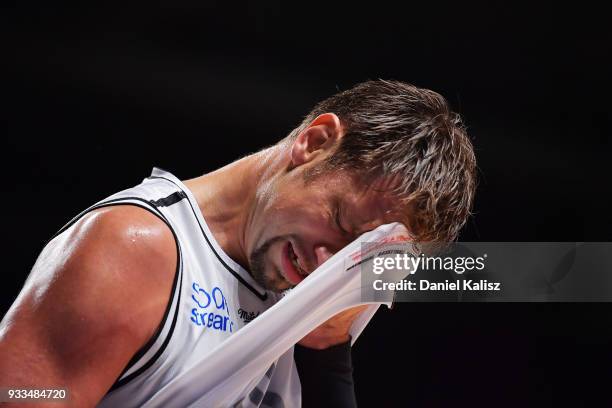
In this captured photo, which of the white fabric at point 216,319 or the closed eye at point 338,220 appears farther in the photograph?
the closed eye at point 338,220

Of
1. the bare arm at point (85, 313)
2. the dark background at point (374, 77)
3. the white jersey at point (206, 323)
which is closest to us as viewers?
the bare arm at point (85, 313)

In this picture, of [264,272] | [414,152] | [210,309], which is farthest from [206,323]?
[414,152]

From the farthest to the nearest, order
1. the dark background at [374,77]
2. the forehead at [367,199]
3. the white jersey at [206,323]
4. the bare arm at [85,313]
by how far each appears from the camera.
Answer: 1. the dark background at [374,77]
2. the forehead at [367,199]
3. the white jersey at [206,323]
4. the bare arm at [85,313]

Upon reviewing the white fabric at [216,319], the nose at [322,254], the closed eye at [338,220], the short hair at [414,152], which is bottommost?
the white fabric at [216,319]

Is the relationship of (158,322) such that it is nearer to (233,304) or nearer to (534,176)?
(233,304)

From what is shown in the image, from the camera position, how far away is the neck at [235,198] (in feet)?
3.35

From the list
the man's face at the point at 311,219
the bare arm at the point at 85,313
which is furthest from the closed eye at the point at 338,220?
the bare arm at the point at 85,313

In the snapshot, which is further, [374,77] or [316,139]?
[374,77]

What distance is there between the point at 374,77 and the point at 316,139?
0.72 meters

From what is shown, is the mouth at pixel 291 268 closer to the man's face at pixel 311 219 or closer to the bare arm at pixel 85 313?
the man's face at pixel 311 219

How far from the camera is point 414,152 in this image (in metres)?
1.00

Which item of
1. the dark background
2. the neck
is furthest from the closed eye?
A: the dark background

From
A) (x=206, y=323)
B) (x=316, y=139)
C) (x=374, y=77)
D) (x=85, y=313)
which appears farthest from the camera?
(x=374, y=77)

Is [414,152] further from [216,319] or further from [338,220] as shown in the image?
[216,319]
